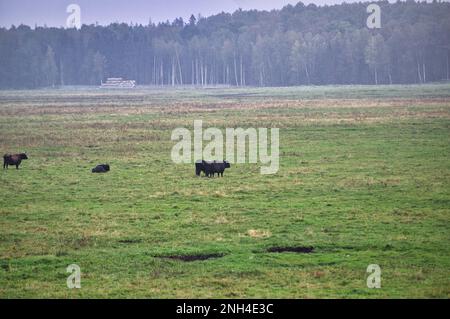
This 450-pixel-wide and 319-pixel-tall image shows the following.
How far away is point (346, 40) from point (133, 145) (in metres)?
113

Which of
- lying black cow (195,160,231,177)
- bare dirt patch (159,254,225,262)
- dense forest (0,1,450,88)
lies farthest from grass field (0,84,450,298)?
dense forest (0,1,450,88)

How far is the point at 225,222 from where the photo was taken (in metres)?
19.6

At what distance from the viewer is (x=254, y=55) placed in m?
159

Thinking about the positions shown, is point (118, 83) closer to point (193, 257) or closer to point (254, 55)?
point (254, 55)

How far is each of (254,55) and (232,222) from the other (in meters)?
142

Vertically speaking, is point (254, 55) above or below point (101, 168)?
above

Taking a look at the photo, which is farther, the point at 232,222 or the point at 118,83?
the point at 118,83

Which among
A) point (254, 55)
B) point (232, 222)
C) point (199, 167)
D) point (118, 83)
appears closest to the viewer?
point (232, 222)

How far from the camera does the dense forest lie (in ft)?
452

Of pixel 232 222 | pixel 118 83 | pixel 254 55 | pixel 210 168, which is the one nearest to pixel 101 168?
pixel 210 168

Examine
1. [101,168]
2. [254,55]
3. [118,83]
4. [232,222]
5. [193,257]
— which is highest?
[254,55]

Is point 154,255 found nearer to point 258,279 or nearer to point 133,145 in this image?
point 258,279

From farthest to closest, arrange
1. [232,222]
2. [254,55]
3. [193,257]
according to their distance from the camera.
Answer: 1. [254,55]
2. [232,222]
3. [193,257]

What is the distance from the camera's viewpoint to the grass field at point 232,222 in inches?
578
